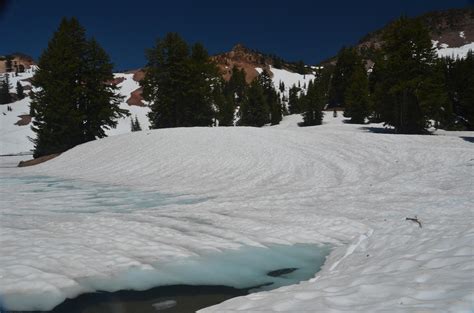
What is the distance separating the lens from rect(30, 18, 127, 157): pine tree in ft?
96.4

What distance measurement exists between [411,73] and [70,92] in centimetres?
2761

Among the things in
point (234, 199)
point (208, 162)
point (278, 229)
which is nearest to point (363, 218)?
point (278, 229)

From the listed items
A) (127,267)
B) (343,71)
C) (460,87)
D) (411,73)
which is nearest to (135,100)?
(343,71)

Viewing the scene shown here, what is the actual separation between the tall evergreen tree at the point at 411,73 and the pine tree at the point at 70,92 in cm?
2323

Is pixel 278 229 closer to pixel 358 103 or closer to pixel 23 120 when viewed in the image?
pixel 358 103

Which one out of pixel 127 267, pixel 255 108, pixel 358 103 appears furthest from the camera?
pixel 255 108

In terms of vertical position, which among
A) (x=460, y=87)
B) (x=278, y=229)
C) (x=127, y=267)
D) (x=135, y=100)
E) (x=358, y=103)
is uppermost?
(x=135, y=100)

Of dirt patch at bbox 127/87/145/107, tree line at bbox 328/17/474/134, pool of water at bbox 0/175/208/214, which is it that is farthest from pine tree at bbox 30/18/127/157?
dirt patch at bbox 127/87/145/107

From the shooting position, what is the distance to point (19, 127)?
333ft

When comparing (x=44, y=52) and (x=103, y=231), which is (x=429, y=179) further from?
(x=44, y=52)

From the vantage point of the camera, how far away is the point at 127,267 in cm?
550

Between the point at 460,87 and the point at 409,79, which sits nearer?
the point at 409,79

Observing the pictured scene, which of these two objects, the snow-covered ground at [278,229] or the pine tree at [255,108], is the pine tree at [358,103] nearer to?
the pine tree at [255,108]

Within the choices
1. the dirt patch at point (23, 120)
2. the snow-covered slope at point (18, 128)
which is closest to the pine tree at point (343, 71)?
the snow-covered slope at point (18, 128)
